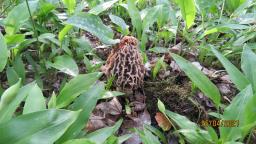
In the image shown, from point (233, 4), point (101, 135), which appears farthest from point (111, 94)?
point (233, 4)

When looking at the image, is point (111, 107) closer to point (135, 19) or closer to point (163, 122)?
point (163, 122)

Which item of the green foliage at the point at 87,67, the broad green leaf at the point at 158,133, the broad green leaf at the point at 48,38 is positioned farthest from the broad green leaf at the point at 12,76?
the broad green leaf at the point at 158,133

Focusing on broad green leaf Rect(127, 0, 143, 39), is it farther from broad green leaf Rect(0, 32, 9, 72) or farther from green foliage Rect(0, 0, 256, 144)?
broad green leaf Rect(0, 32, 9, 72)

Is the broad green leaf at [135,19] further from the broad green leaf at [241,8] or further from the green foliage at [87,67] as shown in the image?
the broad green leaf at [241,8]

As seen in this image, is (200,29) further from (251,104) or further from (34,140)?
(34,140)

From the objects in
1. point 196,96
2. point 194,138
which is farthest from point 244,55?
point 194,138

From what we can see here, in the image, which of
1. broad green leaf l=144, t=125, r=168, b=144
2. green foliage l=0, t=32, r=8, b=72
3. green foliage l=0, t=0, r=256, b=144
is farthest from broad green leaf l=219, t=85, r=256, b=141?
green foliage l=0, t=32, r=8, b=72
